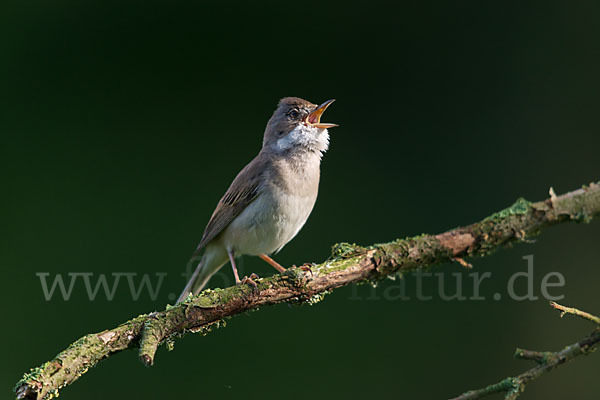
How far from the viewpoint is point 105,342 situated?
214 centimetres

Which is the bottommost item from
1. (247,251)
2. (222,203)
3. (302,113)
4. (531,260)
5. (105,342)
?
(105,342)

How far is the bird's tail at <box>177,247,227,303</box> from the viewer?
141 inches

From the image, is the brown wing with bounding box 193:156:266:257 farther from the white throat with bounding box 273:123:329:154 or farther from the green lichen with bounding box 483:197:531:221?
the green lichen with bounding box 483:197:531:221

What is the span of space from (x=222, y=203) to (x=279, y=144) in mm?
461

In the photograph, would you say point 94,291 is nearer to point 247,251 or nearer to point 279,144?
point 247,251

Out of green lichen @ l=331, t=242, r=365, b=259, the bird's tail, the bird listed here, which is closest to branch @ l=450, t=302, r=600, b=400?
green lichen @ l=331, t=242, r=365, b=259

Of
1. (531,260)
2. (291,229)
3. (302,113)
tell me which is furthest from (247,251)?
(531,260)

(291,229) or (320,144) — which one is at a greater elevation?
(320,144)

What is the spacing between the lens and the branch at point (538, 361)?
2086 millimetres

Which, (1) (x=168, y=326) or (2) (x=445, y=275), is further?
(2) (x=445, y=275)

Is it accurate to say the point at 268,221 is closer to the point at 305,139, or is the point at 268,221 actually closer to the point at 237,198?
the point at 237,198

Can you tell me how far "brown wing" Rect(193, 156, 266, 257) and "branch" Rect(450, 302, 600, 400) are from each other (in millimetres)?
1654

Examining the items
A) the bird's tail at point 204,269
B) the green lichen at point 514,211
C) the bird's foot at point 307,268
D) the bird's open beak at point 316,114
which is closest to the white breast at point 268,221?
the bird's tail at point 204,269

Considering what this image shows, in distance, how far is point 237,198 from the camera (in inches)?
135
